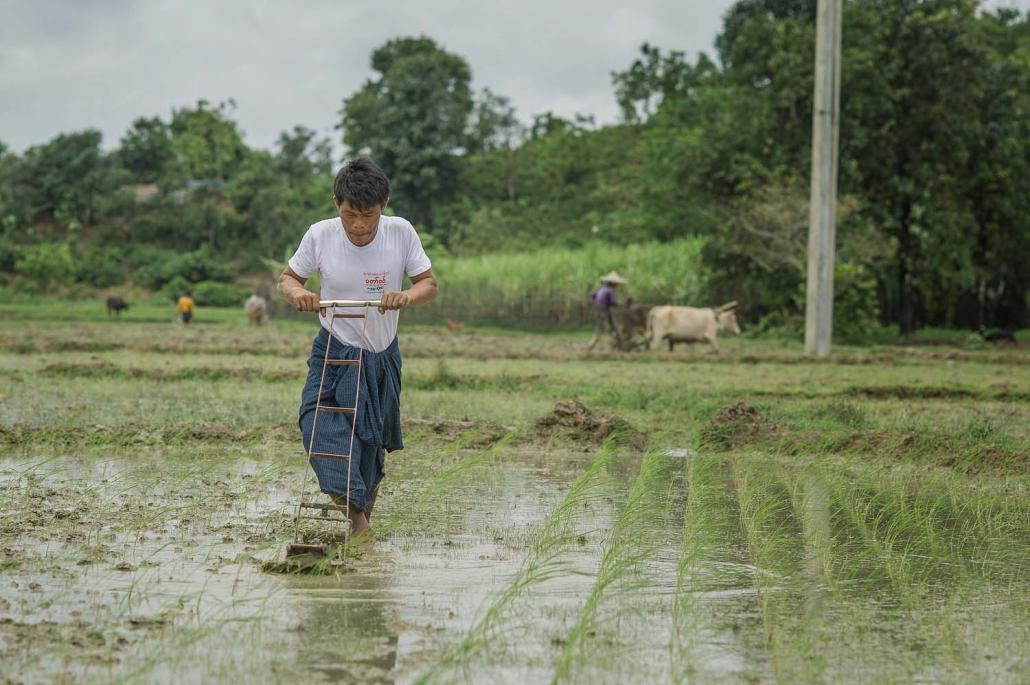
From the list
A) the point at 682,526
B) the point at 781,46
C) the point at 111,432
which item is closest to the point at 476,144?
the point at 781,46

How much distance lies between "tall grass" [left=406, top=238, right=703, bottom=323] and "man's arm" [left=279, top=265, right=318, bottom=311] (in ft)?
81.9

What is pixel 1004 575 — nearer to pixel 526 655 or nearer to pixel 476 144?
pixel 526 655

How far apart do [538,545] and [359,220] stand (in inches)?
64.0

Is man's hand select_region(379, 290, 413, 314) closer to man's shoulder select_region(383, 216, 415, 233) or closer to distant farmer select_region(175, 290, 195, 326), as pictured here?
man's shoulder select_region(383, 216, 415, 233)

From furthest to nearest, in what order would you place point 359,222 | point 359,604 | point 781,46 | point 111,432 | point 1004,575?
1. point 781,46
2. point 111,432
3. point 359,222
4. point 1004,575
5. point 359,604

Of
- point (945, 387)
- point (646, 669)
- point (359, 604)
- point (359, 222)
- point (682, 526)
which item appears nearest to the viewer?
point (646, 669)

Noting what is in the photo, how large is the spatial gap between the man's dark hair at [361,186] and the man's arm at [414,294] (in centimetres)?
40

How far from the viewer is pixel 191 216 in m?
48.7

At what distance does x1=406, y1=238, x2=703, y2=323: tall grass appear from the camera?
31.9m

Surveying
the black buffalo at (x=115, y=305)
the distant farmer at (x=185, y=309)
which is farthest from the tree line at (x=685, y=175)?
the distant farmer at (x=185, y=309)

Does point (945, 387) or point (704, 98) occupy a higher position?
point (704, 98)

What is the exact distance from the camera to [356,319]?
20.0 ft

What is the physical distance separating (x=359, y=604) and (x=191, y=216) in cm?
4555

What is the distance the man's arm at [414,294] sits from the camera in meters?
5.71
